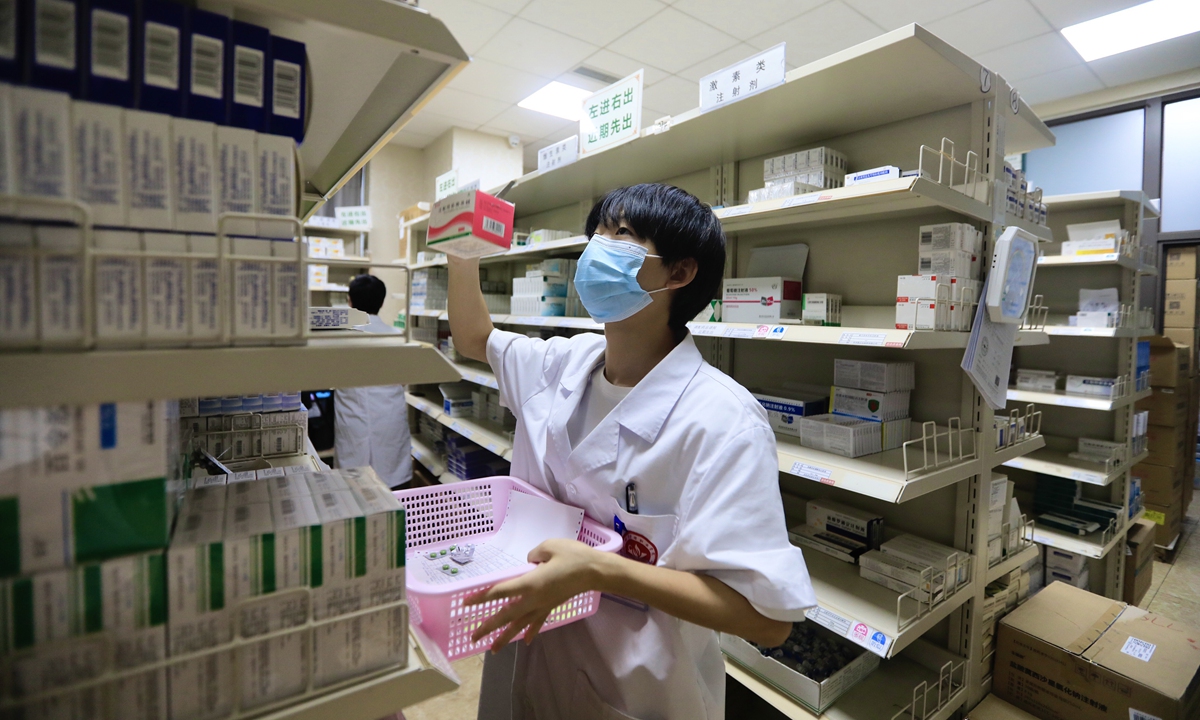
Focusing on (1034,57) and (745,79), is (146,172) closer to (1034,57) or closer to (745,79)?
(745,79)

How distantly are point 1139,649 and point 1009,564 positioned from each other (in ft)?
1.56

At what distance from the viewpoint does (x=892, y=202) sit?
5.90 ft

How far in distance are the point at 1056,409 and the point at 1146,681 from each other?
228 centimetres

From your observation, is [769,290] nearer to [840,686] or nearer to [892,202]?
[892,202]

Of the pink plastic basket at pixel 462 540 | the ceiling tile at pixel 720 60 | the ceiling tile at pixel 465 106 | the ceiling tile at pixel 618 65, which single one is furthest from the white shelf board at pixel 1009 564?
the ceiling tile at pixel 465 106

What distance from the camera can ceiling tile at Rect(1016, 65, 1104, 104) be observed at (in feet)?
15.3

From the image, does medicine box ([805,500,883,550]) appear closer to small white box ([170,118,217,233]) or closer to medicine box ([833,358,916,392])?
medicine box ([833,358,916,392])

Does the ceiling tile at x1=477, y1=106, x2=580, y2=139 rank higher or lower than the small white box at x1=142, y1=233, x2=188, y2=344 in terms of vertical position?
higher

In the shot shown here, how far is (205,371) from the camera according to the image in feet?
1.95

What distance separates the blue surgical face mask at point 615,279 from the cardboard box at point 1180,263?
5946 mm

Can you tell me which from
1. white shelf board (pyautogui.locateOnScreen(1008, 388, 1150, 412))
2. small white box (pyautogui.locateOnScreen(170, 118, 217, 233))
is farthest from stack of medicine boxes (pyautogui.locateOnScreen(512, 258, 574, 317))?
small white box (pyautogui.locateOnScreen(170, 118, 217, 233))

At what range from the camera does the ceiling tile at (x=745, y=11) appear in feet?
12.0

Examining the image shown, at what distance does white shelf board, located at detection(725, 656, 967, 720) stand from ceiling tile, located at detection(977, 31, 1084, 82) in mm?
4298

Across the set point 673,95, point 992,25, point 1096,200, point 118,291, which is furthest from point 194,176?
point 673,95
